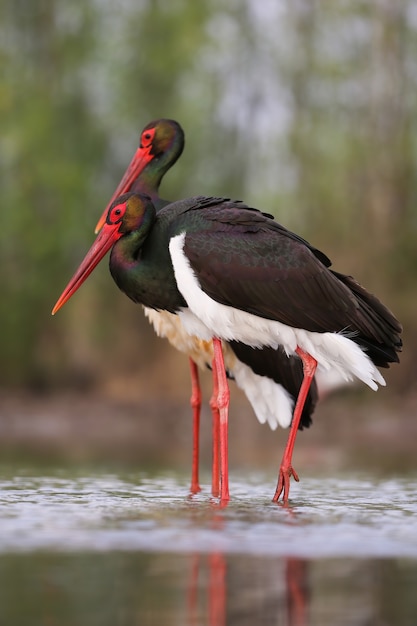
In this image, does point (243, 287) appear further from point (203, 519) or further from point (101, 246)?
point (203, 519)

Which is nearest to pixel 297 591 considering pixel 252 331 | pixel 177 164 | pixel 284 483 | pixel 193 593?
pixel 193 593

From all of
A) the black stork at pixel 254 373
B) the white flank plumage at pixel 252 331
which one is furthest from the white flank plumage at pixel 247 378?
the white flank plumage at pixel 252 331

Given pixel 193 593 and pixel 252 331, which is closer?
pixel 193 593

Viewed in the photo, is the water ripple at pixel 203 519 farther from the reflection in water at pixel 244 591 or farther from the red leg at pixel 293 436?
the reflection in water at pixel 244 591

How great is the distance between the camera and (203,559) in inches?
185

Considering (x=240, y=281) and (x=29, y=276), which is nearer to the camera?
(x=240, y=281)

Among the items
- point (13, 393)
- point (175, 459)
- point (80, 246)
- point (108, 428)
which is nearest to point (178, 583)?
point (175, 459)

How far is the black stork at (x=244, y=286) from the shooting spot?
6.89 metres

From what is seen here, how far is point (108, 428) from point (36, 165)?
5142 mm

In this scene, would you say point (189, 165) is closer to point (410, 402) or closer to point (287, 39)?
point (287, 39)

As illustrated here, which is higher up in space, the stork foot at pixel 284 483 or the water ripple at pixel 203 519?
the stork foot at pixel 284 483

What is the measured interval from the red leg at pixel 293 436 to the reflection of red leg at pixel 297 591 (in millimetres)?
2096

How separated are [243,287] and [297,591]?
9.55 feet

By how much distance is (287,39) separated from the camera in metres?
21.9
